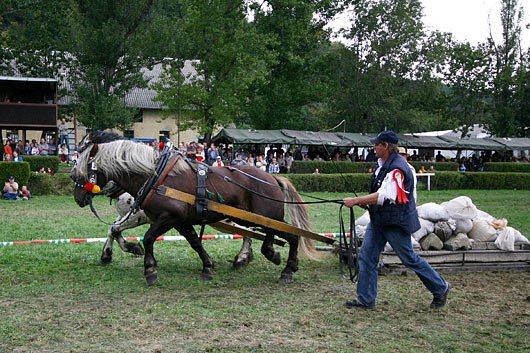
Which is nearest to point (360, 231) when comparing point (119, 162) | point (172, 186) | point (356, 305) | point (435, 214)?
point (435, 214)

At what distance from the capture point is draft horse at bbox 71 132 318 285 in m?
7.32

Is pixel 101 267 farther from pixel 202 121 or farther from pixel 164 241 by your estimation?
pixel 202 121

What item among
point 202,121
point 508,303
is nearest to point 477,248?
point 508,303

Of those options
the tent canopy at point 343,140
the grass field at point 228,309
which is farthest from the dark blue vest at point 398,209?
the tent canopy at point 343,140

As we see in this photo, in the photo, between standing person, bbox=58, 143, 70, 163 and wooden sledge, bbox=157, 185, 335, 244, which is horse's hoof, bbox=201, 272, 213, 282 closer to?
wooden sledge, bbox=157, 185, 335, 244

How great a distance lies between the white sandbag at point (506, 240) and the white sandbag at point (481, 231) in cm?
14

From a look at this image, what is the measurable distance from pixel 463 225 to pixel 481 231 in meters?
0.36

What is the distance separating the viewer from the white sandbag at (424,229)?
27.1ft

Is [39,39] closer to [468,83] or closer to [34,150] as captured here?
[34,150]

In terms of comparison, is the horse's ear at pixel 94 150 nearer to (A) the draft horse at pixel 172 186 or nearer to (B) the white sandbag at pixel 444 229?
Answer: (A) the draft horse at pixel 172 186

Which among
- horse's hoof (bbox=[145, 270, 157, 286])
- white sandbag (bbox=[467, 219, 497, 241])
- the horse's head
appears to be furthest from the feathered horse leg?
white sandbag (bbox=[467, 219, 497, 241])

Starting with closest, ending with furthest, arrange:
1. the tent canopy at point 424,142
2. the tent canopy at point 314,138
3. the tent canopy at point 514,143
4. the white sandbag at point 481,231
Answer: the white sandbag at point 481,231 < the tent canopy at point 314,138 < the tent canopy at point 424,142 < the tent canopy at point 514,143

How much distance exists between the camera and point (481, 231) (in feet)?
28.1

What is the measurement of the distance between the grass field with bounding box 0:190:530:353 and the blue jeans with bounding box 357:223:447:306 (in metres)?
0.23
